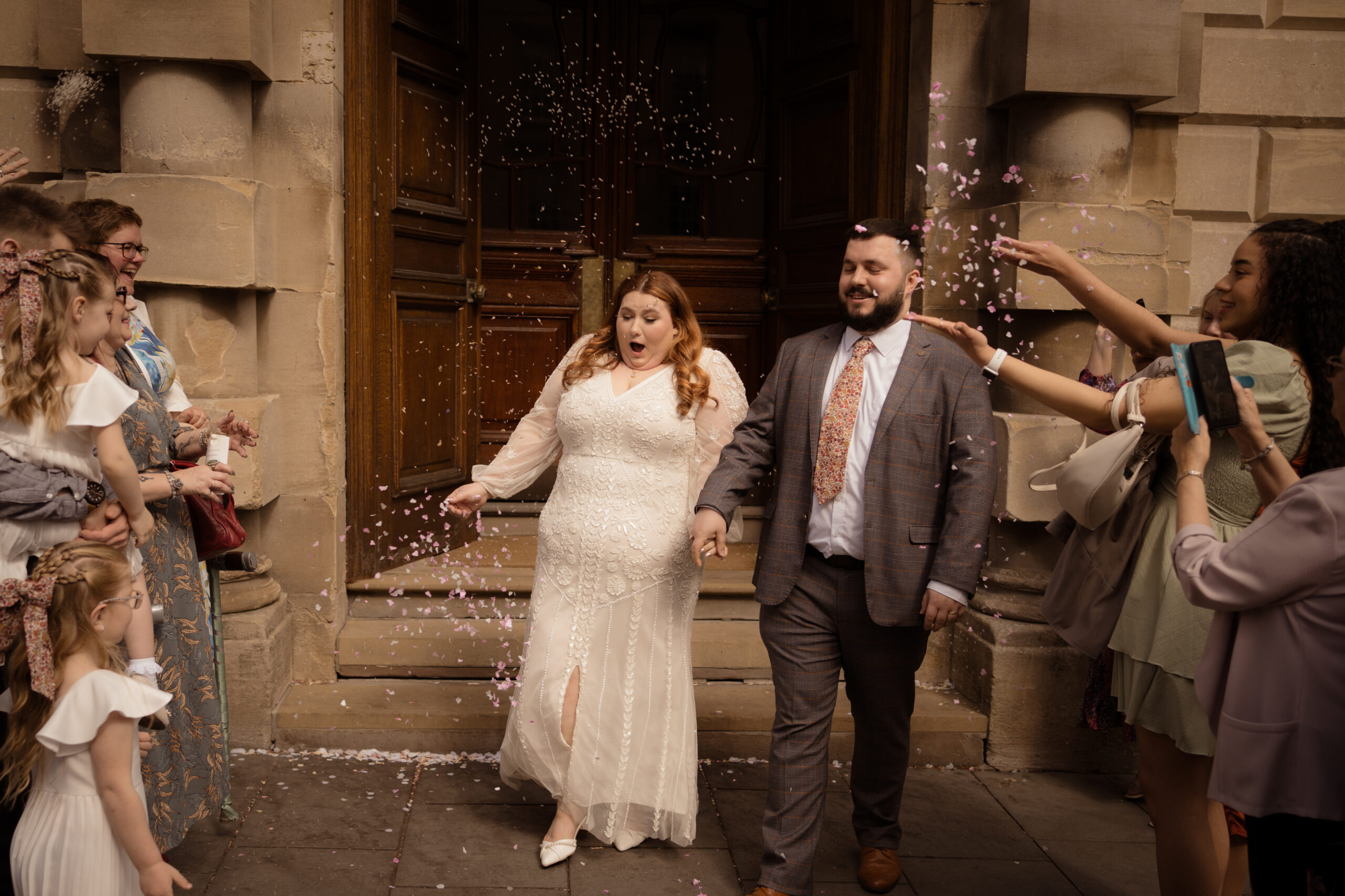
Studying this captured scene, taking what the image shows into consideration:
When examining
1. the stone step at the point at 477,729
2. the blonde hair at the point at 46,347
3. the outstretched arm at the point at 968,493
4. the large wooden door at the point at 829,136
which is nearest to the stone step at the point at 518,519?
the large wooden door at the point at 829,136

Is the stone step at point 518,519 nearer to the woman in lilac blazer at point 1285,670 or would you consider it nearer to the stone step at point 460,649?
the stone step at point 460,649

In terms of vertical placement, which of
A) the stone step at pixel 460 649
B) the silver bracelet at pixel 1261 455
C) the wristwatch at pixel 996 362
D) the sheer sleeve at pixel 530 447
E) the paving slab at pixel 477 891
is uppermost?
the wristwatch at pixel 996 362

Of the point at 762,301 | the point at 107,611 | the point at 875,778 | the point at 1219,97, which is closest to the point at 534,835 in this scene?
the point at 875,778

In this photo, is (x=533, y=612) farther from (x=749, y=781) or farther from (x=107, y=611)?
(x=107, y=611)

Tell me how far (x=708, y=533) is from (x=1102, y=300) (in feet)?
4.31

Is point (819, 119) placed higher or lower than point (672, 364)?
higher

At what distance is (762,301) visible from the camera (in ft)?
21.9

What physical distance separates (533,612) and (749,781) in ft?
4.03

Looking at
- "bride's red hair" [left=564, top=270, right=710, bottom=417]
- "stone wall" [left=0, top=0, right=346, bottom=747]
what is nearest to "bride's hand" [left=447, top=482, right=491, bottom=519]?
"bride's red hair" [left=564, top=270, right=710, bottom=417]

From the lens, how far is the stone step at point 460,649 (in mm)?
5039

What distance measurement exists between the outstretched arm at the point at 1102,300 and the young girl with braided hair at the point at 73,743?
246 centimetres

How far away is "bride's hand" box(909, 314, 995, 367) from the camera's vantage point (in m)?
3.05

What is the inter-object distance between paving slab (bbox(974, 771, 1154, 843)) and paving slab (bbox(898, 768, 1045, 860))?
7cm

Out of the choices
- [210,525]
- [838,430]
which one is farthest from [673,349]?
[210,525]
